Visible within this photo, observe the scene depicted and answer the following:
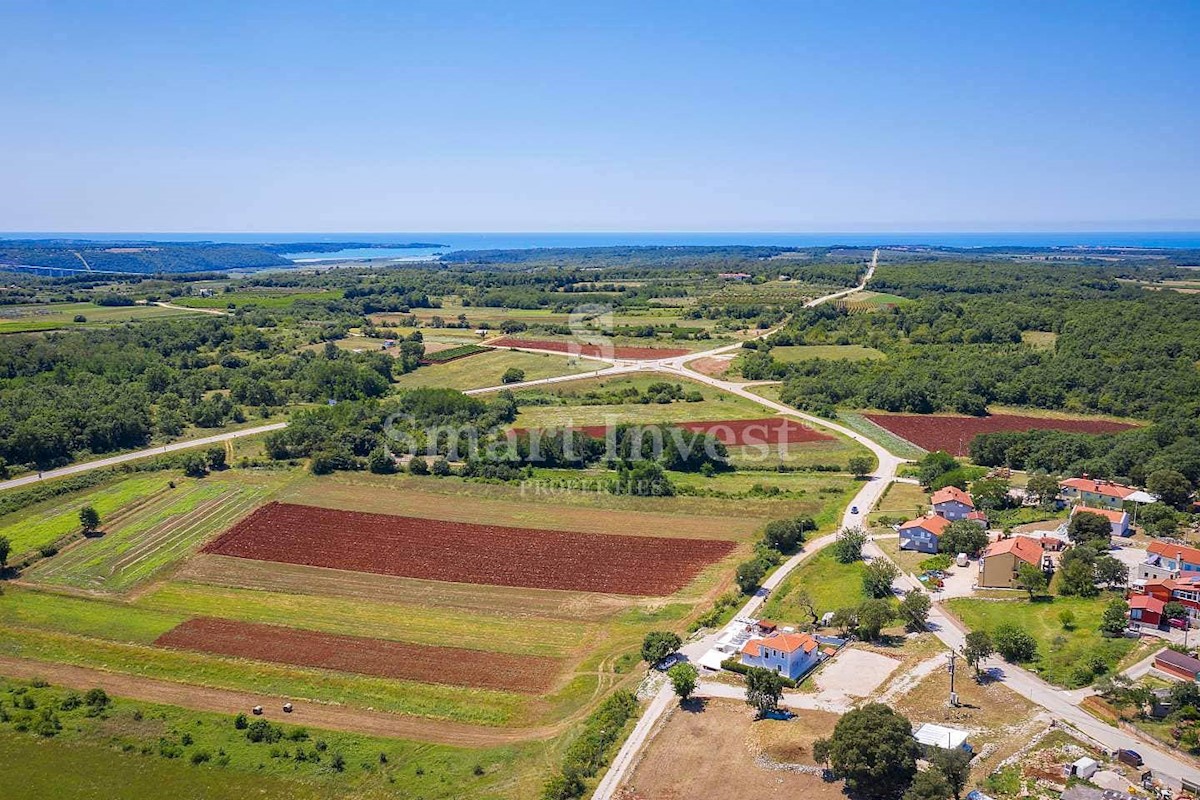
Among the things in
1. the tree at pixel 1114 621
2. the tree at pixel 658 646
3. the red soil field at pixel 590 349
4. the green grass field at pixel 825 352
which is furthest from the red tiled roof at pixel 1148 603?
the red soil field at pixel 590 349

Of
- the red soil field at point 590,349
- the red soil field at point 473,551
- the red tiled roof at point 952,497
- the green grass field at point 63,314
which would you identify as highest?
the green grass field at point 63,314

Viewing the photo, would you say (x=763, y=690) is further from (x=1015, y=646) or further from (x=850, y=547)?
(x=850, y=547)

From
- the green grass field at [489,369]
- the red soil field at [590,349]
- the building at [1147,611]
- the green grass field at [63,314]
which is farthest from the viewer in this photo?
the green grass field at [63,314]

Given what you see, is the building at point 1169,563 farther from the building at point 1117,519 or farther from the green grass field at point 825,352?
the green grass field at point 825,352

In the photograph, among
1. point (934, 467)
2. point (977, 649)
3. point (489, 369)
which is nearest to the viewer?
point (977, 649)

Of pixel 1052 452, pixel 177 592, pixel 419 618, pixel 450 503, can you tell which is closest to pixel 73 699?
pixel 177 592

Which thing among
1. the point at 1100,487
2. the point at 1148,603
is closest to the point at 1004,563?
the point at 1148,603

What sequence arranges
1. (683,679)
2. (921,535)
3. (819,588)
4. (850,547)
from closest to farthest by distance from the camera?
(683,679), (819,588), (850,547), (921,535)
